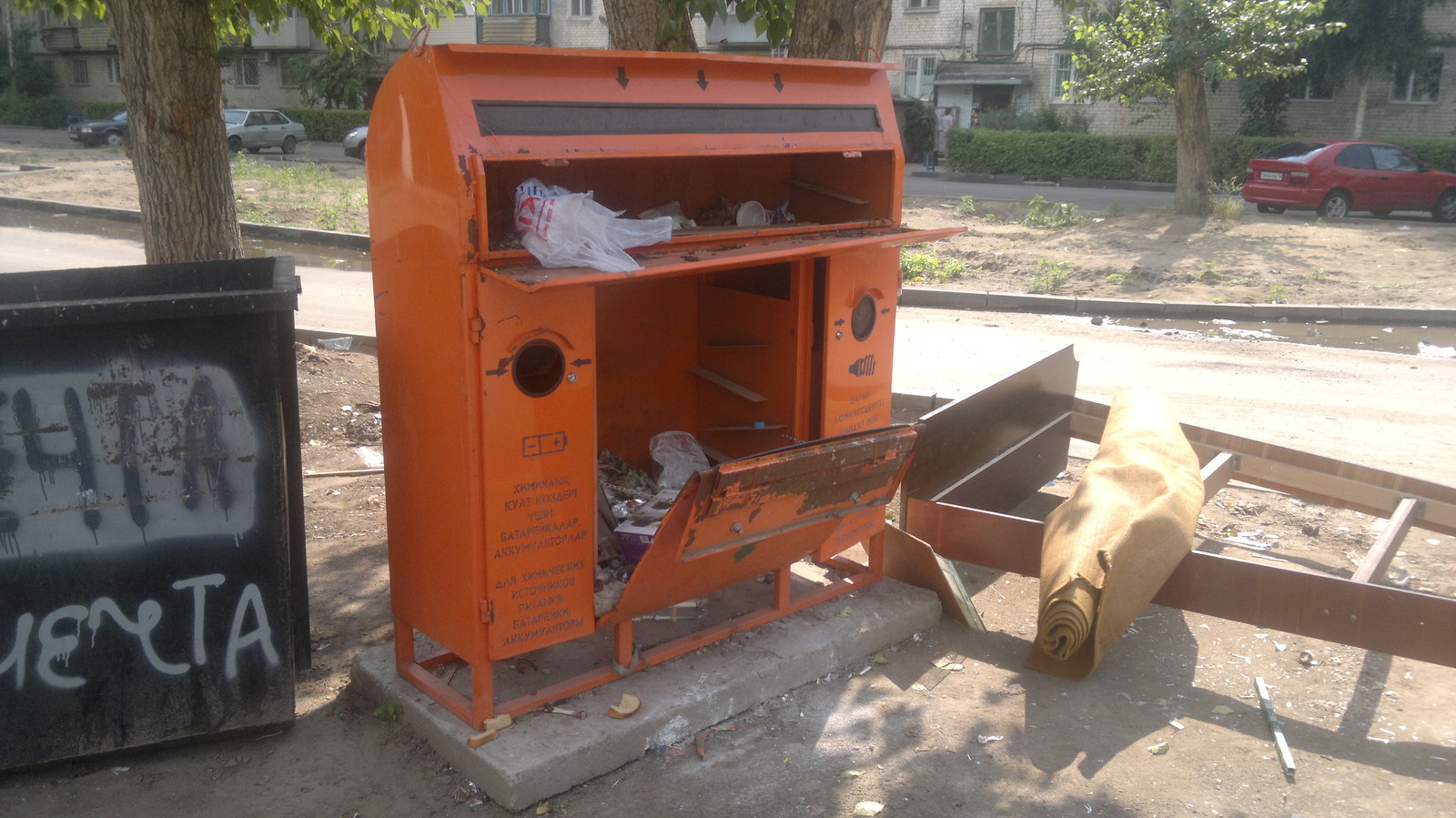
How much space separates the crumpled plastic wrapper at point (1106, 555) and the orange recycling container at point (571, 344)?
0.68 meters

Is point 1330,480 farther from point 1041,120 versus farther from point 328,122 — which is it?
point 328,122

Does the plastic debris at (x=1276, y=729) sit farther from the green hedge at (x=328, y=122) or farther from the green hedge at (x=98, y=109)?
the green hedge at (x=98, y=109)

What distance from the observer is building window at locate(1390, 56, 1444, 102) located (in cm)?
2758

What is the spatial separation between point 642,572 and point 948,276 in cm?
1027

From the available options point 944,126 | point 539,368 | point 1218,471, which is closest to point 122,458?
point 539,368

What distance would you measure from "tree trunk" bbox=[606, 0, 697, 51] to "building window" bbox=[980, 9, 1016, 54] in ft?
103

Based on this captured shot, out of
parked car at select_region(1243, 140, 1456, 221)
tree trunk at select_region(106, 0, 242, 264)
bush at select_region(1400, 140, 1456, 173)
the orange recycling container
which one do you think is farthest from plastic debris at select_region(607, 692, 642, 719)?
bush at select_region(1400, 140, 1456, 173)

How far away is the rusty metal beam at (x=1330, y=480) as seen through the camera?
4652 millimetres

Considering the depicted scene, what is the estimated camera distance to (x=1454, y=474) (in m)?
6.23

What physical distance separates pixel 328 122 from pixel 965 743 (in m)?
37.9

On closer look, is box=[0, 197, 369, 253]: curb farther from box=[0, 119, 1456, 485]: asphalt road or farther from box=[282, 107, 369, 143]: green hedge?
box=[282, 107, 369, 143]: green hedge

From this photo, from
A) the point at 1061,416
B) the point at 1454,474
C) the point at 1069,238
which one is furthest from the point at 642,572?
the point at 1069,238

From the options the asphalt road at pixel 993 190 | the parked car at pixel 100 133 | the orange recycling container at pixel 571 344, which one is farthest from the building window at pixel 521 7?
the orange recycling container at pixel 571 344

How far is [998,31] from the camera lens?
34.1 m
